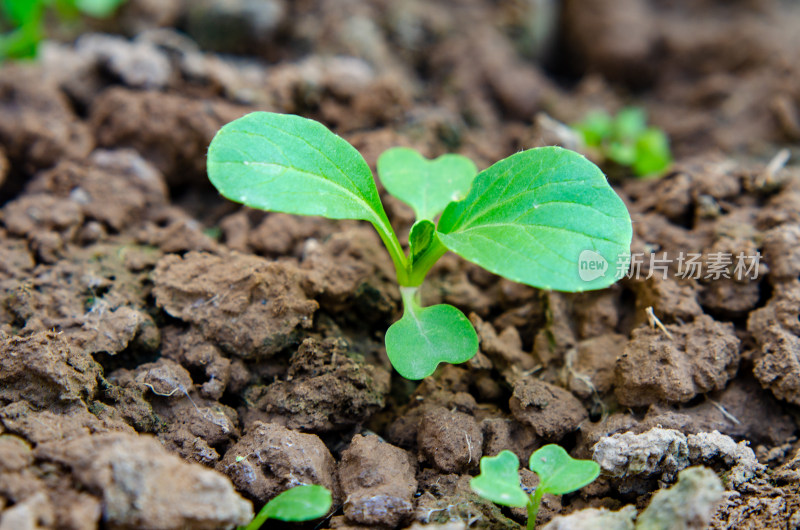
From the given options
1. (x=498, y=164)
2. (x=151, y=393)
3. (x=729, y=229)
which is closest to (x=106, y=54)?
(x=151, y=393)

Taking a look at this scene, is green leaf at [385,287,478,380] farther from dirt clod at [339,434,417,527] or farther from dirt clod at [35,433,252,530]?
dirt clod at [35,433,252,530]

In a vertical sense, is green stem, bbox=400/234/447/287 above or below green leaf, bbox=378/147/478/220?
below

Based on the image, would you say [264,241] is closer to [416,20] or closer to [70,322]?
[70,322]

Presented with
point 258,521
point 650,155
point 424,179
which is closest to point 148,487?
point 258,521

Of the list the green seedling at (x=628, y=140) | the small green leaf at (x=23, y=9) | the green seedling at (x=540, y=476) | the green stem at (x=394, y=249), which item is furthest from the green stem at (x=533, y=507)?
the small green leaf at (x=23, y=9)

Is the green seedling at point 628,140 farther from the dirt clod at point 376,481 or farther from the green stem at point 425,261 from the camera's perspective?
the dirt clod at point 376,481

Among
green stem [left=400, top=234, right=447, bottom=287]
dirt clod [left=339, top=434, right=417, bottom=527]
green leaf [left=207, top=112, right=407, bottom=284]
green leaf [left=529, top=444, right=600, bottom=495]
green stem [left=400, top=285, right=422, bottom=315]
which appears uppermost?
green leaf [left=207, top=112, right=407, bottom=284]

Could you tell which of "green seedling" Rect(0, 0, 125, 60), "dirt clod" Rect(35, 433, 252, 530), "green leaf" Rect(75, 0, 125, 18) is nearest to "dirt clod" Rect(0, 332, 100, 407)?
"dirt clod" Rect(35, 433, 252, 530)
